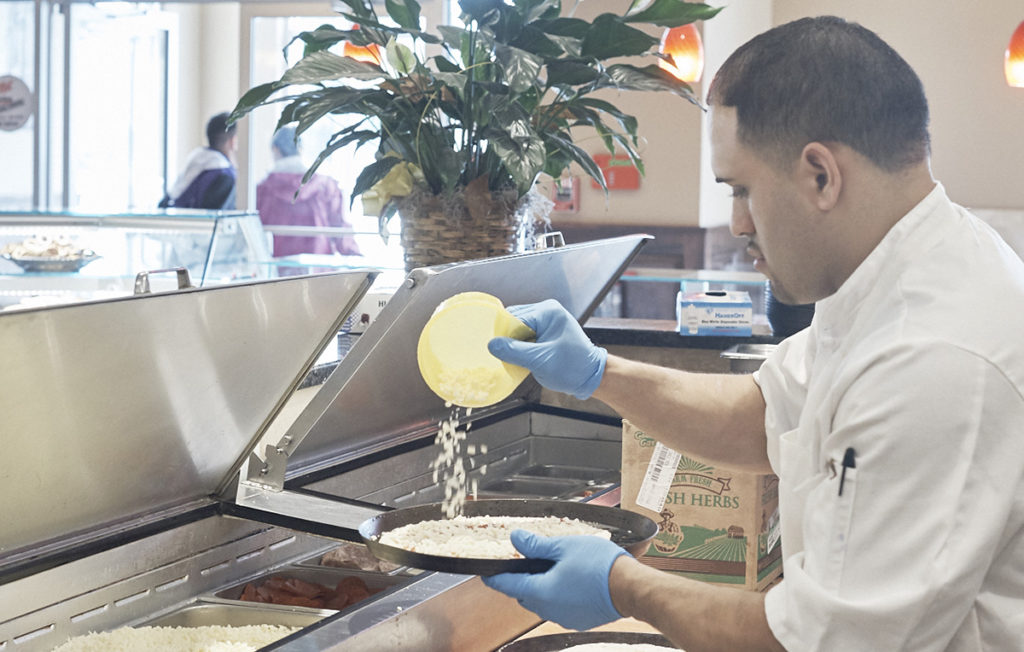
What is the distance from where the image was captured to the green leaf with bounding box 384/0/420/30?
2.29 metres

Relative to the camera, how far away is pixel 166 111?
414 inches

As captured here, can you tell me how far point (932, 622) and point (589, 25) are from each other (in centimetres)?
152

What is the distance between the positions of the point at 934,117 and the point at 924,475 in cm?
673

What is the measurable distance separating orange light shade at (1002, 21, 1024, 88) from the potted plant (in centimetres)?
389

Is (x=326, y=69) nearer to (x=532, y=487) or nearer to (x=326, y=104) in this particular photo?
(x=326, y=104)

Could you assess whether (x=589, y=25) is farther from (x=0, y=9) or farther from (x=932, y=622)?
(x=0, y=9)

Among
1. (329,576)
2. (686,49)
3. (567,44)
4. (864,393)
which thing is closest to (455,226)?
(567,44)

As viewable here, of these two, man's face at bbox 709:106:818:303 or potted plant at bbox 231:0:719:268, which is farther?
potted plant at bbox 231:0:719:268

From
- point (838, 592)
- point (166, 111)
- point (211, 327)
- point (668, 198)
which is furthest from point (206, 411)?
point (166, 111)

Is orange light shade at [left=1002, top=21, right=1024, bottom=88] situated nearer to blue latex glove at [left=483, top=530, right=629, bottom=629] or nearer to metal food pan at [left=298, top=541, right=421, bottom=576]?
metal food pan at [left=298, top=541, right=421, bottom=576]

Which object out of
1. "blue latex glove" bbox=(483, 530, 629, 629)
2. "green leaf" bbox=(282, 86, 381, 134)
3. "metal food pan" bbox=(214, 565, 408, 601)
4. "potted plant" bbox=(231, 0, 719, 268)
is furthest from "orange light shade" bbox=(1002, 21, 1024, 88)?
"blue latex glove" bbox=(483, 530, 629, 629)

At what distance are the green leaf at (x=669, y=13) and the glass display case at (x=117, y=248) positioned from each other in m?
2.29

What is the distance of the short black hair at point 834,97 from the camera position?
125 centimetres

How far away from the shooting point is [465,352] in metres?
1.66
